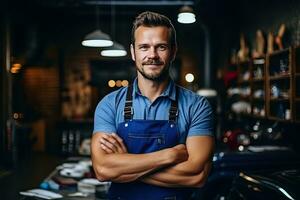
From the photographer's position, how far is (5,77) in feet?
29.3

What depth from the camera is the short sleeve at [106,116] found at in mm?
2186

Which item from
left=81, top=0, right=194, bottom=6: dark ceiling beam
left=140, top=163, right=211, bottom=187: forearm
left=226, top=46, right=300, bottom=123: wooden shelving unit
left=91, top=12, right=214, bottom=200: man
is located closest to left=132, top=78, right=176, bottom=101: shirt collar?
left=91, top=12, right=214, bottom=200: man

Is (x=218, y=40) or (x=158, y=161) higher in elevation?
(x=218, y=40)

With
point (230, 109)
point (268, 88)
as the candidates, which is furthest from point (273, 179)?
point (230, 109)

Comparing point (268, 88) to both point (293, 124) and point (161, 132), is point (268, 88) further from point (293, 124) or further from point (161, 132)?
point (161, 132)

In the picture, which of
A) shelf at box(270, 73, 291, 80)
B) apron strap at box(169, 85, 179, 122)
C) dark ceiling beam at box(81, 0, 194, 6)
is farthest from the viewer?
dark ceiling beam at box(81, 0, 194, 6)

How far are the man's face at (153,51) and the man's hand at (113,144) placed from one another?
33 centimetres

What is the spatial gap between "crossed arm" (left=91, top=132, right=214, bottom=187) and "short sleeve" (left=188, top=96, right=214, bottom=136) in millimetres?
30

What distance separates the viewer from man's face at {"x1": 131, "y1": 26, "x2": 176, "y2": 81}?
2088 millimetres

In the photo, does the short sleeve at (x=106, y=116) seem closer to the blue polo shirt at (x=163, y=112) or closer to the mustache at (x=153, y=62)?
the blue polo shirt at (x=163, y=112)

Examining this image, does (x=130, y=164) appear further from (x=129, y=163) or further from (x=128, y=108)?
(x=128, y=108)

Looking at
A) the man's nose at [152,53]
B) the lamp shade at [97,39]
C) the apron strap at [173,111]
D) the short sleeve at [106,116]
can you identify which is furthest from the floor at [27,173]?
the man's nose at [152,53]

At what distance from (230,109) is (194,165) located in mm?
6834

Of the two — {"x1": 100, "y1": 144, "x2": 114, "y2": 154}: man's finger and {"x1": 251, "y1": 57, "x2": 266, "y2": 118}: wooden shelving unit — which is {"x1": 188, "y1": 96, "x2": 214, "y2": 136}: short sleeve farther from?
{"x1": 251, "y1": 57, "x2": 266, "y2": 118}: wooden shelving unit
